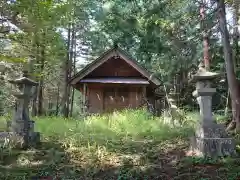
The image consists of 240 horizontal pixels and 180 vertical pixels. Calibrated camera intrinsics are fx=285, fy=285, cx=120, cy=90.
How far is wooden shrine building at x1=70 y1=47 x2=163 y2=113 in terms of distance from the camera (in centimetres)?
1704

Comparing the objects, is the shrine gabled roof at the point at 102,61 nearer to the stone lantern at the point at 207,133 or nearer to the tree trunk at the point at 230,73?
the tree trunk at the point at 230,73

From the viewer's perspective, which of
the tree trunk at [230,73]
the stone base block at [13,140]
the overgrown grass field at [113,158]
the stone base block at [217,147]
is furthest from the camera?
the tree trunk at [230,73]

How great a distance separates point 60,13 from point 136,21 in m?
17.6

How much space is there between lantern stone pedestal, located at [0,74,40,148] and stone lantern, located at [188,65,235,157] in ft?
14.6

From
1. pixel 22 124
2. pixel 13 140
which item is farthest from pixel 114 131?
pixel 13 140

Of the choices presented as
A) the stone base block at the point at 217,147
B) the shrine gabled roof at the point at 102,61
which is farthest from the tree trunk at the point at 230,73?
the shrine gabled roof at the point at 102,61

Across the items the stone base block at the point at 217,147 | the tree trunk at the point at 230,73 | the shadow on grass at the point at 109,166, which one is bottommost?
the shadow on grass at the point at 109,166

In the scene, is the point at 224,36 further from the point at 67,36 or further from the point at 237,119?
the point at 67,36

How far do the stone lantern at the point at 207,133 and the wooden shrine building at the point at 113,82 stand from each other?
9457 millimetres

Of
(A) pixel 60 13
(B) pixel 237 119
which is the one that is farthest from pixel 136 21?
(B) pixel 237 119

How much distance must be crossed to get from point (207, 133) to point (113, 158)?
2362 millimetres

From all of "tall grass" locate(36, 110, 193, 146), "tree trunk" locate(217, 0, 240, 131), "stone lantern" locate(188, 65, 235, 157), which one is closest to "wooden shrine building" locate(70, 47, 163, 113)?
"tall grass" locate(36, 110, 193, 146)

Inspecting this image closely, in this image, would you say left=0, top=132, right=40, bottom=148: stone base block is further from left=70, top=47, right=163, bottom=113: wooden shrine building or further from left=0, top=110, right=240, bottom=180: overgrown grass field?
left=70, top=47, right=163, bottom=113: wooden shrine building

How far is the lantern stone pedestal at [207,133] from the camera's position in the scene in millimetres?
6711
